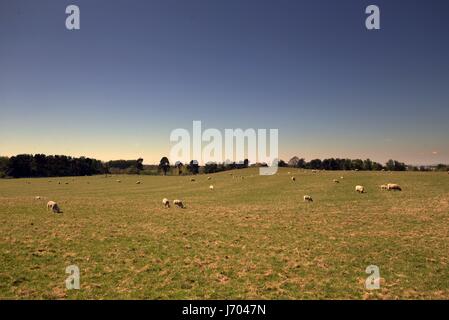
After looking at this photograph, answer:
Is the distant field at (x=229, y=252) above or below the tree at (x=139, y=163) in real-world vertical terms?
below

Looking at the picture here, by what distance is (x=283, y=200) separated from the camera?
139ft

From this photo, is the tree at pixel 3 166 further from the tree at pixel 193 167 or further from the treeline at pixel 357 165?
the treeline at pixel 357 165

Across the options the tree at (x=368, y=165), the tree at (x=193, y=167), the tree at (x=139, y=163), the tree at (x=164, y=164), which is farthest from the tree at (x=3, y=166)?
the tree at (x=368, y=165)

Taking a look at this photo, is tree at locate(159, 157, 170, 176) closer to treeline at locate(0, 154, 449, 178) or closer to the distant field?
treeline at locate(0, 154, 449, 178)

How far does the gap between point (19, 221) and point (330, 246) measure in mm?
28158

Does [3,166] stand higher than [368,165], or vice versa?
[3,166]

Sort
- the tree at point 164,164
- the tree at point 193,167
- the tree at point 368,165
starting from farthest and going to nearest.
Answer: the tree at point 193,167 → the tree at point 164,164 → the tree at point 368,165

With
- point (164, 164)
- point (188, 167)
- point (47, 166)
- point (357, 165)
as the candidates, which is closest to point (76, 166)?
point (47, 166)

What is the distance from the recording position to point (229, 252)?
1864 cm

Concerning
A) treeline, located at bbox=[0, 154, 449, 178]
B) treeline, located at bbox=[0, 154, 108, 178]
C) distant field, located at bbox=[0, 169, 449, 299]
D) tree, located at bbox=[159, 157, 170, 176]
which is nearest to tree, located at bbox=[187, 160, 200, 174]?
treeline, located at bbox=[0, 154, 449, 178]

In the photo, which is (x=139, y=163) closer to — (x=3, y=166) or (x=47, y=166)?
(x=47, y=166)

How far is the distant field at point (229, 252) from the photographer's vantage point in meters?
13.0
